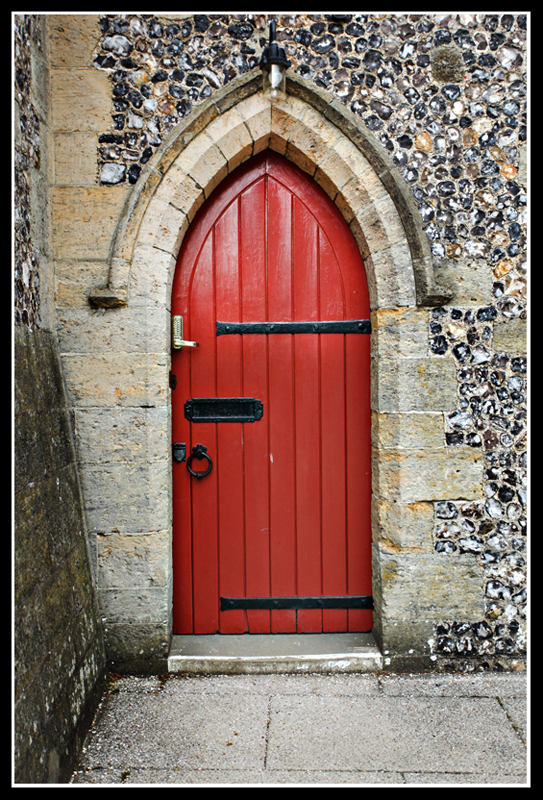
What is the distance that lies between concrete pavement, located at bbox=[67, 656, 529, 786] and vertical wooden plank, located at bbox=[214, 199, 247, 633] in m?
0.47

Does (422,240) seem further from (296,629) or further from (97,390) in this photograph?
(296,629)

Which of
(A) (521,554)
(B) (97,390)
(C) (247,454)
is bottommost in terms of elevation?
(A) (521,554)

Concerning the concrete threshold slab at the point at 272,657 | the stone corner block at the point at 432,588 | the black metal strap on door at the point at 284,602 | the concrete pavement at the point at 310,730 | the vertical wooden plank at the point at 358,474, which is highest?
the vertical wooden plank at the point at 358,474

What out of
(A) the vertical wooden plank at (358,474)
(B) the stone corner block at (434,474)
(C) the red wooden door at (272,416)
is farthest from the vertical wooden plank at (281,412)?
(B) the stone corner block at (434,474)

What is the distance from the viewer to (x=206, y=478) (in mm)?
2770

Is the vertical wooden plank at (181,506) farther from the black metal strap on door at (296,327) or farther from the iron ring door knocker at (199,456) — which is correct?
the black metal strap on door at (296,327)

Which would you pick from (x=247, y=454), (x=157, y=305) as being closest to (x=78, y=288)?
(x=157, y=305)

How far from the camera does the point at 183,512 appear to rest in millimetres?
2770

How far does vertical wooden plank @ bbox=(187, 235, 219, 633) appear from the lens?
2.73m

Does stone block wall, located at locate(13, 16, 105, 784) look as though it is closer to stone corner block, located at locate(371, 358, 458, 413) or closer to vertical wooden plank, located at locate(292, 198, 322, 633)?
vertical wooden plank, located at locate(292, 198, 322, 633)

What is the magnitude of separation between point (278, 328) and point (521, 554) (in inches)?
68.8

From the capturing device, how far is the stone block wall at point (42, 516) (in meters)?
1.82

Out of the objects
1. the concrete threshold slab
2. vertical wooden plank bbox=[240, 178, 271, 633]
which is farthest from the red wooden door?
the concrete threshold slab

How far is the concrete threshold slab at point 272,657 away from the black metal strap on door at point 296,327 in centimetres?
169
